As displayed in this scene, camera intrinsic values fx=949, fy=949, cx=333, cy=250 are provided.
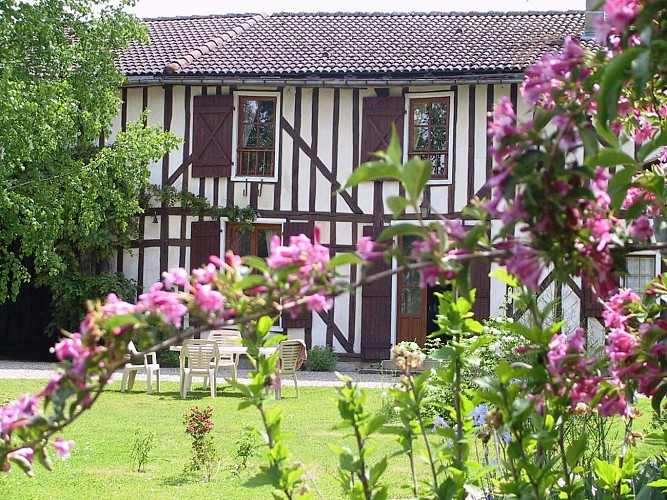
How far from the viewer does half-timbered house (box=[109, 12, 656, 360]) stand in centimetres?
1596

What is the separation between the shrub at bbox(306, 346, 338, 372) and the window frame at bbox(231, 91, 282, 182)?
3.11 metres

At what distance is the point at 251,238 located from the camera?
1670cm

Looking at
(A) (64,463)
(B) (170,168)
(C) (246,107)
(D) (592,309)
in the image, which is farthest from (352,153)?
(A) (64,463)

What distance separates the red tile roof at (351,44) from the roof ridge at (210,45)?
0.7 inches

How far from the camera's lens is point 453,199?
1591 centimetres

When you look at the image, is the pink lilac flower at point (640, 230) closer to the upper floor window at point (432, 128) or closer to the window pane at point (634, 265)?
the upper floor window at point (432, 128)

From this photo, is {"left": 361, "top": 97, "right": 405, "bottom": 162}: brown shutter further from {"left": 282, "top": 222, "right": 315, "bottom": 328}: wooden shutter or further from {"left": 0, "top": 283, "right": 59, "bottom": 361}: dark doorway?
{"left": 0, "top": 283, "right": 59, "bottom": 361}: dark doorway

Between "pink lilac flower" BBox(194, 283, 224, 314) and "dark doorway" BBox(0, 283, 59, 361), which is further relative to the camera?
"dark doorway" BBox(0, 283, 59, 361)

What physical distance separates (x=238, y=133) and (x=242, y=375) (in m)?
4.60

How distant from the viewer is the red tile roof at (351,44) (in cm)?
1631

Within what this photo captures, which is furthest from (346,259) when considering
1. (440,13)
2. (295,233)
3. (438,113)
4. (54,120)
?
(440,13)

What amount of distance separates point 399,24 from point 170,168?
5.74 m

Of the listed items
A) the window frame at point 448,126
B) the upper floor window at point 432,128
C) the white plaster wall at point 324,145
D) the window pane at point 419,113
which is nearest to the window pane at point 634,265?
the window frame at point 448,126

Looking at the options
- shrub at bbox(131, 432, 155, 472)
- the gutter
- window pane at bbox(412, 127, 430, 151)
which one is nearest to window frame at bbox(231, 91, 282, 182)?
the gutter
